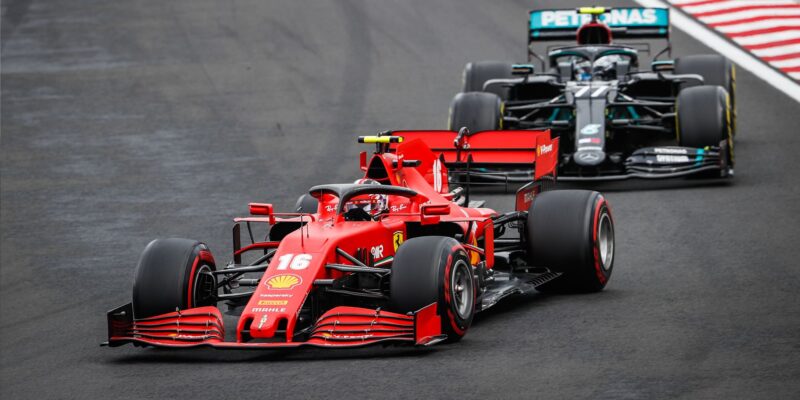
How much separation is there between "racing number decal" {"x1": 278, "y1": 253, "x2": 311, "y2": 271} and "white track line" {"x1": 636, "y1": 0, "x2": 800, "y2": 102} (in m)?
15.0

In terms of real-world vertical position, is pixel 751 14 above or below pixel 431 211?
above

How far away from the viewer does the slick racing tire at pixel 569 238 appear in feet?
41.6

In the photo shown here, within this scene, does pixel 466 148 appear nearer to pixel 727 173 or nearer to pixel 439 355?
pixel 439 355

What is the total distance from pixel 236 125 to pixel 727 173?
873 centimetres

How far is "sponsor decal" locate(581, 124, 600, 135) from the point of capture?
18766 millimetres

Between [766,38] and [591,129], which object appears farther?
[766,38]

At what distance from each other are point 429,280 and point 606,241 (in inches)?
122

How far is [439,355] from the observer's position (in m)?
10.6

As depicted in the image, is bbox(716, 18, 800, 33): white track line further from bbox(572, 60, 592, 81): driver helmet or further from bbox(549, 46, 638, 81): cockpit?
bbox(572, 60, 592, 81): driver helmet

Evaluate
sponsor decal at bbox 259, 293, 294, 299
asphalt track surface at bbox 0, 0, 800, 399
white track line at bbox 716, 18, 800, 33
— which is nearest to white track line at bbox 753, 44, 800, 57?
white track line at bbox 716, 18, 800, 33

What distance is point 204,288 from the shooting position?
1160cm

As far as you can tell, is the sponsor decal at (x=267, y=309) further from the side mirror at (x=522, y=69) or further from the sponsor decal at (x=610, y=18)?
the sponsor decal at (x=610, y=18)

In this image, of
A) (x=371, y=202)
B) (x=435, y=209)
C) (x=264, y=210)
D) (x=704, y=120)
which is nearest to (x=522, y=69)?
(x=704, y=120)

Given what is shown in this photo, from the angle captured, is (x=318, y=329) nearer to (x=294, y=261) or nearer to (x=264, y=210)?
(x=294, y=261)
